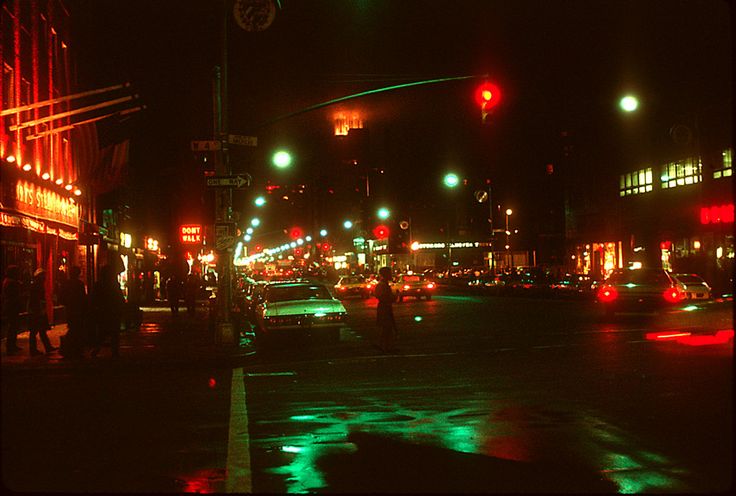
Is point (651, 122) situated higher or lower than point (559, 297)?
higher

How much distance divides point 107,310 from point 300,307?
5.55m

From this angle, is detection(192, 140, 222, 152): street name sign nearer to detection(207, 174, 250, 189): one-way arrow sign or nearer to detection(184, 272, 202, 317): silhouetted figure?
detection(207, 174, 250, 189): one-way arrow sign

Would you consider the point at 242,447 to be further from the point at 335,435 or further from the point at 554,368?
the point at 554,368

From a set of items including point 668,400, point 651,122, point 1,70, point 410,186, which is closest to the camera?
point 668,400

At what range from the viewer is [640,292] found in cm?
2767

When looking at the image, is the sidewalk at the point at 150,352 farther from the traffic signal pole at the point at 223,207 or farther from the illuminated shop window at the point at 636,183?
the illuminated shop window at the point at 636,183

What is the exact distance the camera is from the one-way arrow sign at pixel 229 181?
19750mm

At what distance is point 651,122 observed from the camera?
→ 58688mm

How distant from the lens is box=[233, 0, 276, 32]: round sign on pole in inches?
752

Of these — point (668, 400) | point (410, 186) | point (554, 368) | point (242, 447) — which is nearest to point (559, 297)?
point (554, 368)

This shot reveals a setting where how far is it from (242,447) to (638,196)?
191 ft

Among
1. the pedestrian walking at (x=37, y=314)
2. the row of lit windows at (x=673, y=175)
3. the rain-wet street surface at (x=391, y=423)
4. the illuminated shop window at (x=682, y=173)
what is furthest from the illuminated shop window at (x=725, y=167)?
the pedestrian walking at (x=37, y=314)

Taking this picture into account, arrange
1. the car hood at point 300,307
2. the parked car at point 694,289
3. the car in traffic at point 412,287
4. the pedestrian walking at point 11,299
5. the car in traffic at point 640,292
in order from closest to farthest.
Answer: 1. the pedestrian walking at point 11,299
2. the car hood at point 300,307
3. the car in traffic at point 640,292
4. the parked car at point 694,289
5. the car in traffic at point 412,287

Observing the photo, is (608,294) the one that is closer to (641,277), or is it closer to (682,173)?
(641,277)
